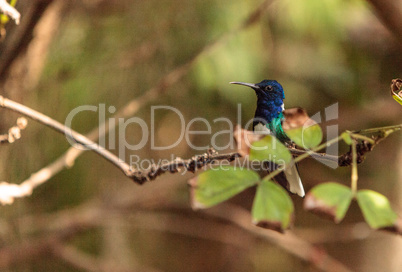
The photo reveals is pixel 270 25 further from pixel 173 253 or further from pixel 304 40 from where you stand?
pixel 173 253

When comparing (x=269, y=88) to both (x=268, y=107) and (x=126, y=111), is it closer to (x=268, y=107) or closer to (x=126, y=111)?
(x=268, y=107)

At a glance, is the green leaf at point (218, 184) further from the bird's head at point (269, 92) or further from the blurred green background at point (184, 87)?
the blurred green background at point (184, 87)

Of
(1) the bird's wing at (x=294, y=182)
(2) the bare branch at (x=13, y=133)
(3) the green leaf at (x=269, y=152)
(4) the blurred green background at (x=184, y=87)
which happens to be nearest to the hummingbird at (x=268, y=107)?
(1) the bird's wing at (x=294, y=182)

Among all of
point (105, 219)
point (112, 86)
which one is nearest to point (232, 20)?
point (112, 86)

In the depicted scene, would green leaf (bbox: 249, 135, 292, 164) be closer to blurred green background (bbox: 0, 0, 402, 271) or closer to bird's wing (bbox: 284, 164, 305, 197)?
bird's wing (bbox: 284, 164, 305, 197)

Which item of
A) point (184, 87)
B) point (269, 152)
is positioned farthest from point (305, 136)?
point (184, 87)

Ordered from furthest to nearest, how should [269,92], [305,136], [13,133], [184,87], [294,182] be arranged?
[184,87] < [269,92] < [294,182] < [13,133] < [305,136]
